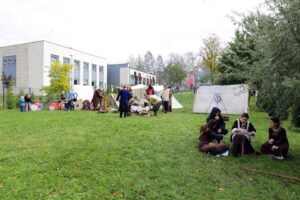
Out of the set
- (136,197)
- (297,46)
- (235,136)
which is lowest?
(136,197)

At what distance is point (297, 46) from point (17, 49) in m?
35.9

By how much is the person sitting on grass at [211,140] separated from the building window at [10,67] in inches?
1329

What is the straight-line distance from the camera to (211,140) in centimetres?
538

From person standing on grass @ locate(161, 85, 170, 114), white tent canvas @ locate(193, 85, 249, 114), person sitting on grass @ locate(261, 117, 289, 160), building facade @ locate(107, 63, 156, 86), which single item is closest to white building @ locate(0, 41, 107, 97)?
building facade @ locate(107, 63, 156, 86)

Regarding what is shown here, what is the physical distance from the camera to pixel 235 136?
16.4 ft

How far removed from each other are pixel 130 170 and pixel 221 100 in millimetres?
10186

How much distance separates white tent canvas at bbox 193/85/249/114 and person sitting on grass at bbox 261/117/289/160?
24.1ft

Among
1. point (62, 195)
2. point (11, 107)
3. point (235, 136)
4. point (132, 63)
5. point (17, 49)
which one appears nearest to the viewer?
point (62, 195)

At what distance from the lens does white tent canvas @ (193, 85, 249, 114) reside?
40.0 feet

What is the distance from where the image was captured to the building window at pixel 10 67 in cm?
3058

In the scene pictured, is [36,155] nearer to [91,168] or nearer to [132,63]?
[91,168]

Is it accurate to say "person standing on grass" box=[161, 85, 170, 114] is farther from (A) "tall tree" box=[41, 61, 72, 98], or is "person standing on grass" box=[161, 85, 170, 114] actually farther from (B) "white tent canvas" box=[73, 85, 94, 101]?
(A) "tall tree" box=[41, 61, 72, 98]

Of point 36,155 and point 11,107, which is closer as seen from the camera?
point 36,155

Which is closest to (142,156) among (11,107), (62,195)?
(62,195)
